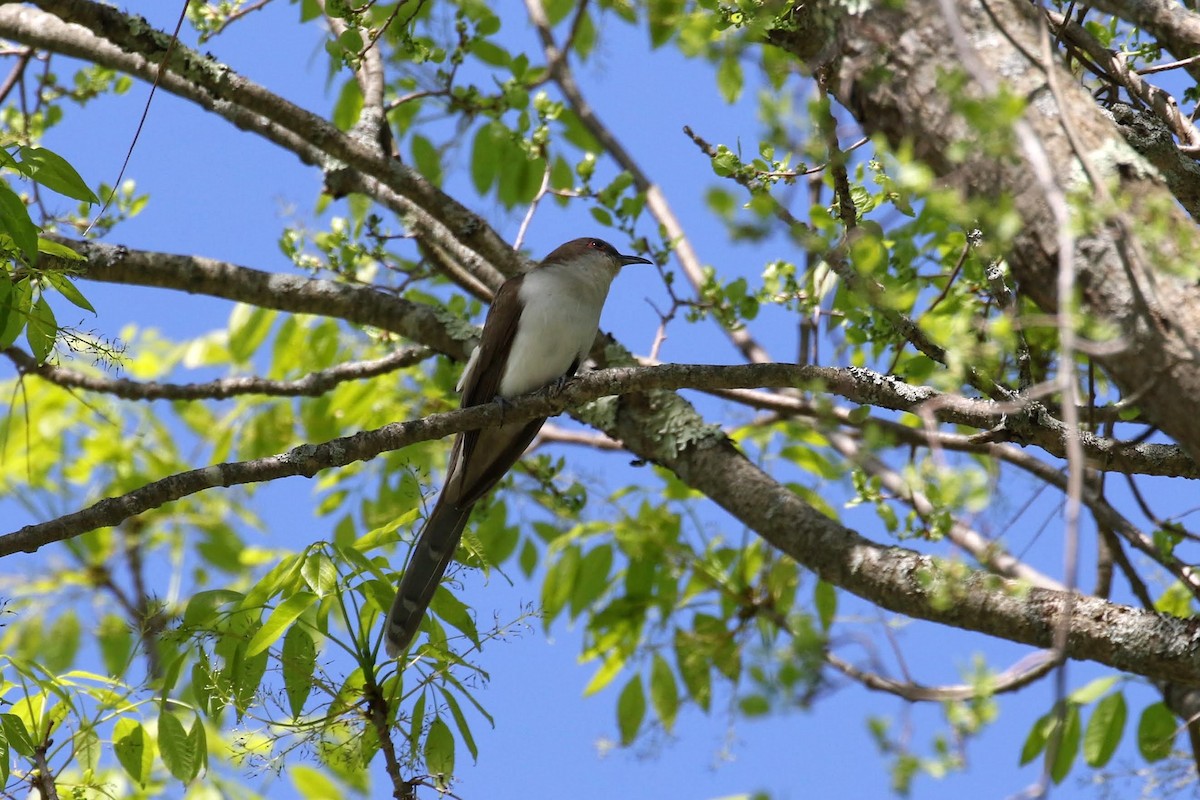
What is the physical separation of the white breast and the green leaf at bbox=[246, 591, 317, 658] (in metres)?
2.30

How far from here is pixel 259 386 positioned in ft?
18.0

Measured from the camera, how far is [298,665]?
10.6 feet

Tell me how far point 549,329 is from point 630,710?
173 centimetres

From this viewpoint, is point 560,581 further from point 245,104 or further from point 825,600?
point 245,104

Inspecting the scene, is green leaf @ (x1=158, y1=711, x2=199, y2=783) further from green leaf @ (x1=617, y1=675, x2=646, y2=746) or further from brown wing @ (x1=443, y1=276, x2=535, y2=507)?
green leaf @ (x1=617, y1=675, x2=646, y2=746)

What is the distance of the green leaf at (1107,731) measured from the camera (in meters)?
4.51

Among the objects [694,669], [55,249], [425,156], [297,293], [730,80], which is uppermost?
[425,156]

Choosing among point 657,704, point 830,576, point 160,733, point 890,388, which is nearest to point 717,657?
point 657,704

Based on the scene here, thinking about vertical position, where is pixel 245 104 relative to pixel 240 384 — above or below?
above

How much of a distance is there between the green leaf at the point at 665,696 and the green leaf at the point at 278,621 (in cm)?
231

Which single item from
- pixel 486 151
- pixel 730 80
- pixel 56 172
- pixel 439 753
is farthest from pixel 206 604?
pixel 730 80

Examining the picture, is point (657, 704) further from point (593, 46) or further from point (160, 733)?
point (593, 46)

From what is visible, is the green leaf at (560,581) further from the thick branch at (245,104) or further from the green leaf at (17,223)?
the green leaf at (17,223)

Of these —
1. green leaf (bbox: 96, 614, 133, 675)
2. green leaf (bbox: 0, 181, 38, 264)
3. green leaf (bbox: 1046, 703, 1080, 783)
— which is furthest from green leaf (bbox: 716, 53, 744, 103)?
green leaf (bbox: 96, 614, 133, 675)
